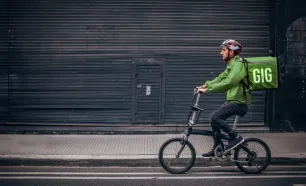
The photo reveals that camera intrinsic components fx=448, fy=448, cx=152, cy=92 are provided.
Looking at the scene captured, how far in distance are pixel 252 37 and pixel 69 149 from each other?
16.7 feet

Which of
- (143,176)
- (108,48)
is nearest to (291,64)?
(108,48)

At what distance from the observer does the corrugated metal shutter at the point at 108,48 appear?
1049cm

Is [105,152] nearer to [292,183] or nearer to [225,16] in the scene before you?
[292,183]

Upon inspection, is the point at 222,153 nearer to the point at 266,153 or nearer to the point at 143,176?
the point at 266,153

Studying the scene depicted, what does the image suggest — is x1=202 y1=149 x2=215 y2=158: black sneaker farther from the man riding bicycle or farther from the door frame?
the door frame

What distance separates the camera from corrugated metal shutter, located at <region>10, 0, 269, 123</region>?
1049 cm

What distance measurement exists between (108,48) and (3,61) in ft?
8.19

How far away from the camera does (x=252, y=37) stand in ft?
35.0

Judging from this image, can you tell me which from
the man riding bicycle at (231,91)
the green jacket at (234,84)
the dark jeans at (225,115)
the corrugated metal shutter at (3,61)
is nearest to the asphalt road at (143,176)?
the man riding bicycle at (231,91)

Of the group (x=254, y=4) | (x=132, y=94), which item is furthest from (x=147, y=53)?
(x=254, y=4)

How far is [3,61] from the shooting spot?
10.6 metres

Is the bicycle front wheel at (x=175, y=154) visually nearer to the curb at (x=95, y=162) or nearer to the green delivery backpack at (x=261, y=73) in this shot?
the curb at (x=95, y=162)

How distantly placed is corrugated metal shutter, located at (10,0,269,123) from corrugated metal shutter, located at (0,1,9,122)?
15 cm

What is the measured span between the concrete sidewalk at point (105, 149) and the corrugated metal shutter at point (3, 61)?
730 mm
